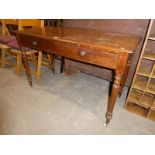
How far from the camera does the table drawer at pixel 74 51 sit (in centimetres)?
116

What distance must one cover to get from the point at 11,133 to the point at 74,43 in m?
0.99

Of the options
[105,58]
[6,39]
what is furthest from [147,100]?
[6,39]

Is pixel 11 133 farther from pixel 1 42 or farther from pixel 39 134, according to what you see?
pixel 1 42

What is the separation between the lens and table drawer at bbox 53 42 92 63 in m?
1.16

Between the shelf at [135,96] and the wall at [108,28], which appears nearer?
the shelf at [135,96]

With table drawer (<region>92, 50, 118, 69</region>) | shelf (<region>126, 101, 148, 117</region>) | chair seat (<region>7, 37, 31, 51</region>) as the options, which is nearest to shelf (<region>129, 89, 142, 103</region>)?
shelf (<region>126, 101, 148, 117</region>)

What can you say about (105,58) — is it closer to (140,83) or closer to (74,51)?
(74,51)

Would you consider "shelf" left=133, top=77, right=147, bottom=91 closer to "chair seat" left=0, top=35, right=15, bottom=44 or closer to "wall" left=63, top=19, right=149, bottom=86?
"wall" left=63, top=19, right=149, bottom=86

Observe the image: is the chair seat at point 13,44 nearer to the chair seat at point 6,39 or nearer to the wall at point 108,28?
the chair seat at point 6,39

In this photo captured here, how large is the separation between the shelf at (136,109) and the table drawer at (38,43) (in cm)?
109

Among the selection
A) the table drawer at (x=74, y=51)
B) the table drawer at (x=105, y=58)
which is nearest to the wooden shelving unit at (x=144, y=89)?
the table drawer at (x=105, y=58)

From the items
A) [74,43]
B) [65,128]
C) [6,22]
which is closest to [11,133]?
[65,128]

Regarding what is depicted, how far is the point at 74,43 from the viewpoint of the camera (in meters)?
1.17

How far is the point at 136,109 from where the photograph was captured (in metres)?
1.61
